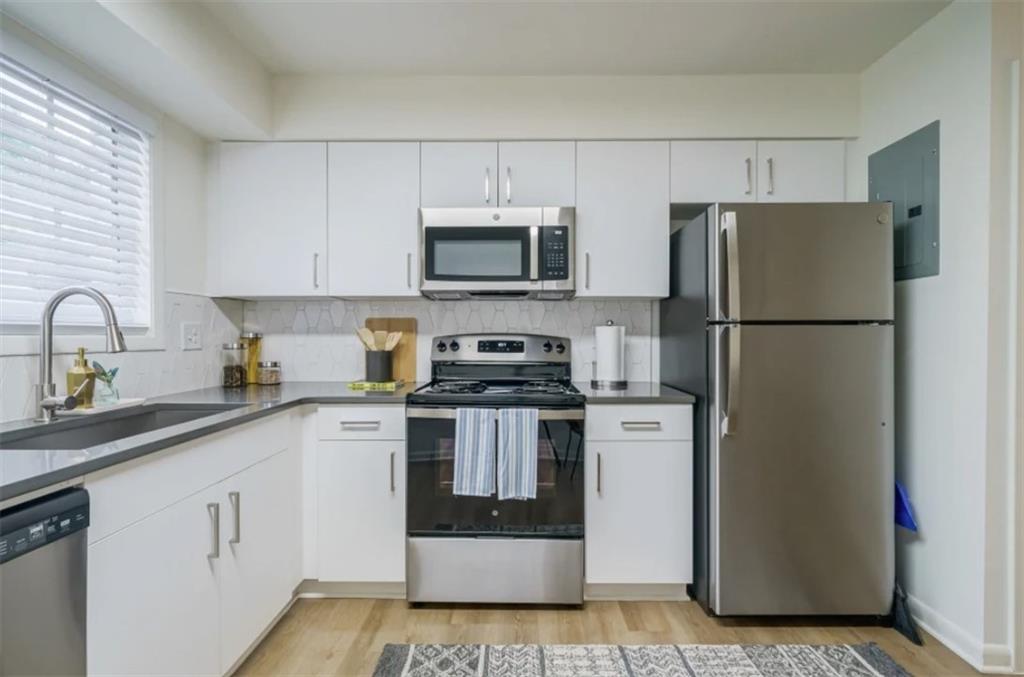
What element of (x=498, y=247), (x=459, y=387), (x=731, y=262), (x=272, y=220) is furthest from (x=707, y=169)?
(x=272, y=220)

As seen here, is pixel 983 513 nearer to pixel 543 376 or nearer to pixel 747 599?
pixel 747 599

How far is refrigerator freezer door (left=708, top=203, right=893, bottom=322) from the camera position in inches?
81.4

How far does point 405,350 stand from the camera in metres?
2.87

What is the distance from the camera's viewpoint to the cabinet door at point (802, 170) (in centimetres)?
257

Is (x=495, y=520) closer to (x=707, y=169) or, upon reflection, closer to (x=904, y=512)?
(x=904, y=512)

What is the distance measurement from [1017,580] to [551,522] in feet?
5.19

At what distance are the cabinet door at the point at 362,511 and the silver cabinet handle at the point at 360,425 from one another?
2.4 inches

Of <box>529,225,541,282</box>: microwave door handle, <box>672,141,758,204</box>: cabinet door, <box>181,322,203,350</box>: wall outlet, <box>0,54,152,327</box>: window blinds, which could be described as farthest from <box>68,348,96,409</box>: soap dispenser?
<box>672,141,758,204</box>: cabinet door

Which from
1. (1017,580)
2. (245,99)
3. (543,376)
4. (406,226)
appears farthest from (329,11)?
(1017,580)

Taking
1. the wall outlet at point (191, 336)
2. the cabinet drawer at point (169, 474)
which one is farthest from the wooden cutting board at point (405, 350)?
the cabinet drawer at point (169, 474)

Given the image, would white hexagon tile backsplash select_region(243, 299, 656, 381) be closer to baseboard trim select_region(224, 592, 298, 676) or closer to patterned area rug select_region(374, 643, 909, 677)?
baseboard trim select_region(224, 592, 298, 676)

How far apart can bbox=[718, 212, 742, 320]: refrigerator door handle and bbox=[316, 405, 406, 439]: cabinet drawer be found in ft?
4.56

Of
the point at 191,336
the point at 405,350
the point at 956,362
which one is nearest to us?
the point at 956,362

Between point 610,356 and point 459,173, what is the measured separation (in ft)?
3.72
